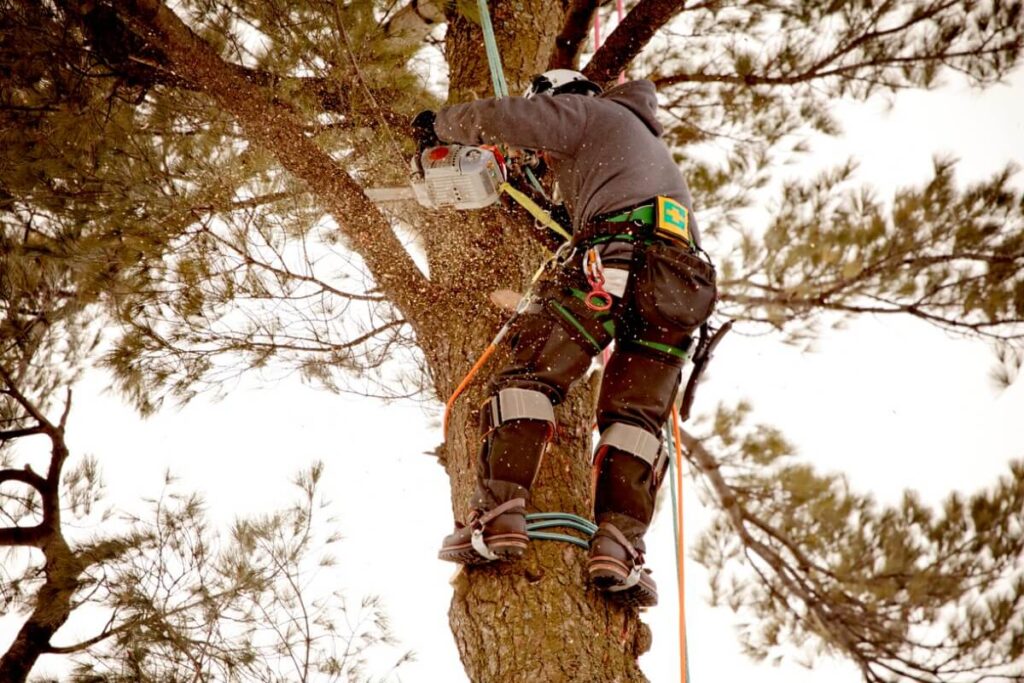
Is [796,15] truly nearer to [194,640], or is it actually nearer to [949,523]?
[949,523]

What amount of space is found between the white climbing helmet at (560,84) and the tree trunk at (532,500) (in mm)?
380

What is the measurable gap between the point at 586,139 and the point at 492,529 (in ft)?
3.43

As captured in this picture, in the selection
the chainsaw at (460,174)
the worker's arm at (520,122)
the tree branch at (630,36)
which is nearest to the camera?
the worker's arm at (520,122)

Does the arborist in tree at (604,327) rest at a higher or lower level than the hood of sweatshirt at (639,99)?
lower

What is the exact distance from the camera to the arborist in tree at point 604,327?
1.86 metres

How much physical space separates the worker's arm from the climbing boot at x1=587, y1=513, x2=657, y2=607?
95 centimetres

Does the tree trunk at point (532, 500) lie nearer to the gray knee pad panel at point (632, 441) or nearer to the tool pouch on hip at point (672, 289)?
the gray knee pad panel at point (632, 441)

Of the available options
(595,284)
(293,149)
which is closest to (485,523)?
(595,284)

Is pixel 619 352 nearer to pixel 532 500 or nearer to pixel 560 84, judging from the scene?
pixel 532 500

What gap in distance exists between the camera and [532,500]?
201cm

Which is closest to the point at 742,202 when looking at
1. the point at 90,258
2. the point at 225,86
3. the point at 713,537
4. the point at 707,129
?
the point at 707,129

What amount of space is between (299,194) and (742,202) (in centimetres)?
216

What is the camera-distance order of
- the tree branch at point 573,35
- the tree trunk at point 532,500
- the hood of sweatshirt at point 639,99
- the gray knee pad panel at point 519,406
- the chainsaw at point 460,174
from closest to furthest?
the tree trunk at point 532,500
the gray knee pad panel at point 519,406
the chainsaw at point 460,174
the hood of sweatshirt at point 639,99
the tree branch at point 573,35

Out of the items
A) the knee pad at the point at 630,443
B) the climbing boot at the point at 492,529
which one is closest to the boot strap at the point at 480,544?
the climbing boot at the point at 492,529
